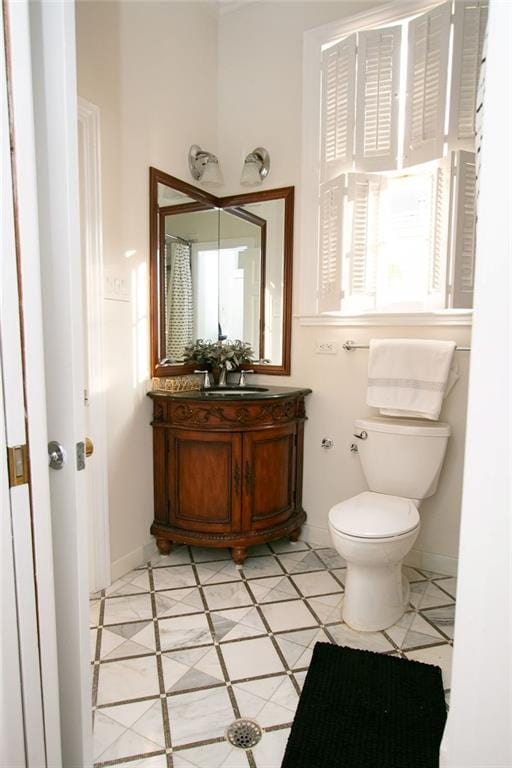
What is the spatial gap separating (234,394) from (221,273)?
0.92 m

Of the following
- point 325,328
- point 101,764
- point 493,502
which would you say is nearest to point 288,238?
point 325,328

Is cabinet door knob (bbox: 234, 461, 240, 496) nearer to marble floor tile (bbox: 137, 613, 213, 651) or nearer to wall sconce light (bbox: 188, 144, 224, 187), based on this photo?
marble floor tile (bbox: 137, 613, 213, 651)

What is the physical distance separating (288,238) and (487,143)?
6.80ft

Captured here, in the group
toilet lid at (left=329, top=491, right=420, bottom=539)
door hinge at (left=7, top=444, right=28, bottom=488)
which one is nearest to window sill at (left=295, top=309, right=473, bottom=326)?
toilet lid at (left=329, top=491, right=420, bottom=539)

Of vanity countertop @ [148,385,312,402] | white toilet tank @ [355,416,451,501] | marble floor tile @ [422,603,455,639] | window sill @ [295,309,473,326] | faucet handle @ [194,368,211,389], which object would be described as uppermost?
window sill @ [295,309,473,326]

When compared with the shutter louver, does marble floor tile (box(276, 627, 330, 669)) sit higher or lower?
lower

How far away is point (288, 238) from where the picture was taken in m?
2.74

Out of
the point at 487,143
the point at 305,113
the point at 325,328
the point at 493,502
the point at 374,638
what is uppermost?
the point at 305,113

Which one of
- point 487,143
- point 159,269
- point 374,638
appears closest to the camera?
point 487,143

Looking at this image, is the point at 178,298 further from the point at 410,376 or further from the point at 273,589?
the point at 273,589

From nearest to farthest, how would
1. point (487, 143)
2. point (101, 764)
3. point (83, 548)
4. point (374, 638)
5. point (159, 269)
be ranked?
point (487, 143), point (83, 548), point (101, 764), point (374, 638), point (159, 269)

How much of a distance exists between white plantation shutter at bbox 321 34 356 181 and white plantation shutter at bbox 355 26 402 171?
0.15ft

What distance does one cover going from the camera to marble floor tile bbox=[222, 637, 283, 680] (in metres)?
1.70

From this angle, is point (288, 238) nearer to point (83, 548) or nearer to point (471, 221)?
point (471, 221)
